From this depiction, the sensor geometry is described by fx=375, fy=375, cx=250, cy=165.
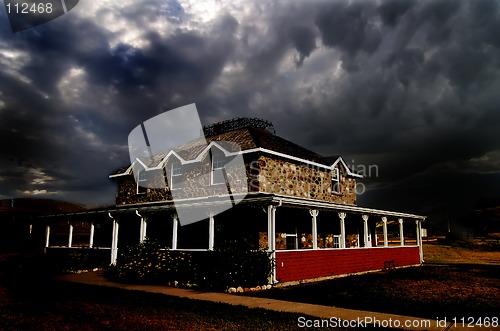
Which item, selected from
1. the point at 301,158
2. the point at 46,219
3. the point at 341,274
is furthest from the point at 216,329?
the point at 46,219

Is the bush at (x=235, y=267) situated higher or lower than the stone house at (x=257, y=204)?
lower

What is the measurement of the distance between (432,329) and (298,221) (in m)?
11.9

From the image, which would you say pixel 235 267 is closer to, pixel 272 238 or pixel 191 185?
pixel 272 238

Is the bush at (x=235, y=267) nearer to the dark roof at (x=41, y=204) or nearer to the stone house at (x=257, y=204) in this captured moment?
the stone house at (x=257, y=204)

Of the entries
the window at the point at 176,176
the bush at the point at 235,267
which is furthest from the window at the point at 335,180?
the bush at the point at 235,267

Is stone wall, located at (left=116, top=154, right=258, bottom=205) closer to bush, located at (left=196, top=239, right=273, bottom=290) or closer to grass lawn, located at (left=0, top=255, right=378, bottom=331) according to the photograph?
bush, located at (left=196, top=239, right=273, bottom=290)

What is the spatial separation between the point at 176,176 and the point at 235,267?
32.3 feet

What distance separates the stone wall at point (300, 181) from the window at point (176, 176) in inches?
218

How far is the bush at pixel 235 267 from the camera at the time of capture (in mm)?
13203

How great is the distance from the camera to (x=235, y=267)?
13.3m

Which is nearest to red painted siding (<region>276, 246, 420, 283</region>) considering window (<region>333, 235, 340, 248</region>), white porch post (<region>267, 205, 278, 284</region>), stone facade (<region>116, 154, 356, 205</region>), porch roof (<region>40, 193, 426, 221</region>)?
white porch post (<region>267, 205, 278, 284</region>)

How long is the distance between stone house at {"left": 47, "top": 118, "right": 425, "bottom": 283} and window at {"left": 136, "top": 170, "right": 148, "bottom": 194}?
6 centimetres

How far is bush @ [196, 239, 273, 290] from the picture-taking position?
13203 mm

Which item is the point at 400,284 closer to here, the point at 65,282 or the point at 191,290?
the point at 191,290
